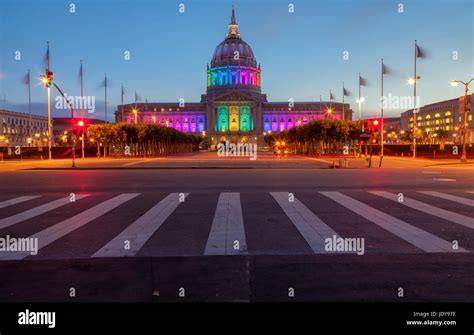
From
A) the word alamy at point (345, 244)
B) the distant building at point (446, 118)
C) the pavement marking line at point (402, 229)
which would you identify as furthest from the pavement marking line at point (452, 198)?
the distant building at point (446, 118)

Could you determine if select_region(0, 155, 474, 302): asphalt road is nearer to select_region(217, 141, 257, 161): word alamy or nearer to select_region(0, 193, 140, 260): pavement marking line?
select_region(0, 193, 140, 260): pavement marking line

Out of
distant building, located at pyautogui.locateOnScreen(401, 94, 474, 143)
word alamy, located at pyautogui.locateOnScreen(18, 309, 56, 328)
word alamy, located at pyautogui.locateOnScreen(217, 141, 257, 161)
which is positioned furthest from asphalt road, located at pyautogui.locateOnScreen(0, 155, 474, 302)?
distant building, located at pyautogui.locateOnScreen(401, 94, 474, 143)

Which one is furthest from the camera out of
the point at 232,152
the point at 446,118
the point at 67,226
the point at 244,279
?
the point at 446,118

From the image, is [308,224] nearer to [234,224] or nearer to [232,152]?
[234,224]

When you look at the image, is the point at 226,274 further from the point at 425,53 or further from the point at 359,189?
the point at 425,53

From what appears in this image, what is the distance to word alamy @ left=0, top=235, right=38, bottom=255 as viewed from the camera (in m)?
7.45

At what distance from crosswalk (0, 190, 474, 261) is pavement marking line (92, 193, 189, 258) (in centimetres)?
2

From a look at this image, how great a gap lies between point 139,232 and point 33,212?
4.25 m

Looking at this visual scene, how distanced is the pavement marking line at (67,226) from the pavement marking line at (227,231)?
2.89 m

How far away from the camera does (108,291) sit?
5387mm

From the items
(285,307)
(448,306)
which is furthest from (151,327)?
(448,306)

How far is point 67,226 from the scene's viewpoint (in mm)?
9492

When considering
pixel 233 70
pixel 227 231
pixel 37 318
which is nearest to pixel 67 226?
pixel 227 231

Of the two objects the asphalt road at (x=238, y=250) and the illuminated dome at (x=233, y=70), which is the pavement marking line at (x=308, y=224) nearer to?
the asphalt road at (x=238, y=250)
